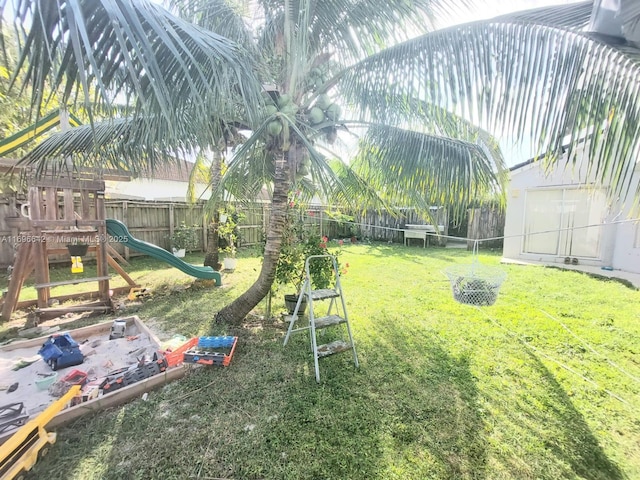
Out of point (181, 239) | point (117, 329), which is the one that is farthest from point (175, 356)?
point (181, 239)

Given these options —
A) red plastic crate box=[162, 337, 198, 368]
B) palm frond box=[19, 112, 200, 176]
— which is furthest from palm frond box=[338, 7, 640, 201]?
red plastic crate box=[162, 337, 198, 368]

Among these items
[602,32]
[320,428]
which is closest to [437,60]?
[602,32]

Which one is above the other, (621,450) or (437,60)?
(437,60)

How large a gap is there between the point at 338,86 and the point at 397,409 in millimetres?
3490

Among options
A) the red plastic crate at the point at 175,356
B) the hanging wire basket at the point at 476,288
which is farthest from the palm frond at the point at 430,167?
the red plastic crate at the point at 175,356

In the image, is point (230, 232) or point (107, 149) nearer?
point (107, 149)

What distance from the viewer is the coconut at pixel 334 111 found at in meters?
3.40

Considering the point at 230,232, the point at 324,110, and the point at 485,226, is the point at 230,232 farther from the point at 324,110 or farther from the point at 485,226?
the point at 485,226

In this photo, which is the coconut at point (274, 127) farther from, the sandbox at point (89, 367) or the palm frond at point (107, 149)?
the sandbox at point (89, 367)

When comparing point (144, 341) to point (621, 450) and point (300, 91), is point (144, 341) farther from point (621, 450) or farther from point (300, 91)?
point (621, 450)

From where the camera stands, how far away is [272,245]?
3645mm

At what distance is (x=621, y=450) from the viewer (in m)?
1.96

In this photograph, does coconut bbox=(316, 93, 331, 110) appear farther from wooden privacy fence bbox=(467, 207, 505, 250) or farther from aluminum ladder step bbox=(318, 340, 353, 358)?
wooden privacy fence bbox=(467, 207, 505, 250)

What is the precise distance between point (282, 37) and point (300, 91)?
69cm
